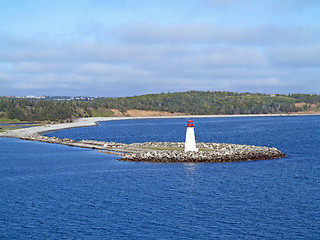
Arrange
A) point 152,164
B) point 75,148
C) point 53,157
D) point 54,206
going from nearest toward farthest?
point 54,206, point 152,164, point 53,157, point 75,148

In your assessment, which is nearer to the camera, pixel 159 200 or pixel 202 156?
pixel 159 200

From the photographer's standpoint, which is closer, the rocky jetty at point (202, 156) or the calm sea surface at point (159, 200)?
the calm sea surface at point (159, 200)

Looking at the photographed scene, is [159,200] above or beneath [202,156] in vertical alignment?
beneath

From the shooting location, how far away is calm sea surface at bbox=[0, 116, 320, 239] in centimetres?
→ 2853

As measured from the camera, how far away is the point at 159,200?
3591 cm

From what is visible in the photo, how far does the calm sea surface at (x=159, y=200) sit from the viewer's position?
28.5m

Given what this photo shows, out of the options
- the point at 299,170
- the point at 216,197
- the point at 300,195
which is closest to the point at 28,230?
the point at 216,197

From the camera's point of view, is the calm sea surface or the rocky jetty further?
the rocky jetty

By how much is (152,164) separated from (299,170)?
1647 cm

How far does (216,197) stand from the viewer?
36.9 meters

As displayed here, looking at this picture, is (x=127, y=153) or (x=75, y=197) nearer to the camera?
(x=75, y=197)

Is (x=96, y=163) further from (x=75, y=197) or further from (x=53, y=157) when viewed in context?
(x=75, y=197)

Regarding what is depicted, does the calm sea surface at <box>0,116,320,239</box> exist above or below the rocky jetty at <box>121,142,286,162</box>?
below

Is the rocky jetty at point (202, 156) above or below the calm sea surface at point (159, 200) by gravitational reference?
above
